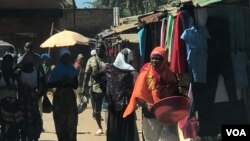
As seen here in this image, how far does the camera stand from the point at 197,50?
809 centimetres

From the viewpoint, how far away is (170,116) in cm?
709

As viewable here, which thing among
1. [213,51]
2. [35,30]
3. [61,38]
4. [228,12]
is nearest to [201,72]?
[213,51]

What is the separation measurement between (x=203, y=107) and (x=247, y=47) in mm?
1062

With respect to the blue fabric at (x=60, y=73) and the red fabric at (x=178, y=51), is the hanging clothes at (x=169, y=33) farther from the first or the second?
the blue fabric at (x=60, y=73)

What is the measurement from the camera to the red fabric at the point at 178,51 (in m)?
8.23

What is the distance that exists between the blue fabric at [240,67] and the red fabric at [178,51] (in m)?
0.72

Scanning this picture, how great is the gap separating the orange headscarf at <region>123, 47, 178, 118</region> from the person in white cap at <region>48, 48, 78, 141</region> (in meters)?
1.96

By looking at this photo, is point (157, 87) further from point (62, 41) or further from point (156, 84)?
point (62, 41)

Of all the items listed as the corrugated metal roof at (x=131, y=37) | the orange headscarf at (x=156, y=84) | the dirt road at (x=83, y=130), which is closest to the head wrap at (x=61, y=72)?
the orange headscarf at (x=156, y=84)

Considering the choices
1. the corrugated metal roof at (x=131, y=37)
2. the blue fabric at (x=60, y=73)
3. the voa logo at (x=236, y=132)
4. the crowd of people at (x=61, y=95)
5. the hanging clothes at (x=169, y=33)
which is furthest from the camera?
the corrugated metal roof at (x=131, y=37)

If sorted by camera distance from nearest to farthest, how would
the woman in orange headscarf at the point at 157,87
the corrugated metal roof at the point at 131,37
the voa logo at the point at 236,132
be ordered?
the voa logo at the point at 236,132
the woman in orange headscarf at the point at 157,87
the corrugated metal roof at the point at 131,37

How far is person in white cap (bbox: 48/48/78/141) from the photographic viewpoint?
8992mm

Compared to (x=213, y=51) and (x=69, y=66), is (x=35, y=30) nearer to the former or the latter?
(x=69, y=66)

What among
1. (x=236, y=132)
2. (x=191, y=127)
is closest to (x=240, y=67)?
(x=191, y=127)
